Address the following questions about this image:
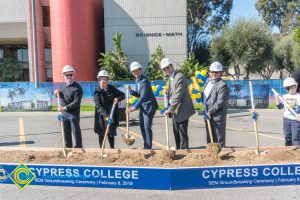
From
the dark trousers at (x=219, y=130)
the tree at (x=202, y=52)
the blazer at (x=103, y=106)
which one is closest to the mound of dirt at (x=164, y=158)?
the dark trousers at (x=219, y=130)

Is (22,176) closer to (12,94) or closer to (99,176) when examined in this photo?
(99,176)

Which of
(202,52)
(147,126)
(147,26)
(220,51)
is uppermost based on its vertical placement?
(147,26)

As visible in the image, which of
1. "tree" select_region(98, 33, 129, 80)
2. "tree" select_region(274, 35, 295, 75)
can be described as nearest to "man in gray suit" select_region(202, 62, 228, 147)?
"tree" select_region(98, 33, 129, 80)

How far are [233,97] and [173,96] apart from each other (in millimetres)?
11767

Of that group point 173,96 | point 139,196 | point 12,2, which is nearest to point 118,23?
point 12,2

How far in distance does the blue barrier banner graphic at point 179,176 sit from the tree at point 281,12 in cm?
3971

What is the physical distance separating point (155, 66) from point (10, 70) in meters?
16.4

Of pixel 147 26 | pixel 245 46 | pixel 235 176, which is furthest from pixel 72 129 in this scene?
pixel 245 46

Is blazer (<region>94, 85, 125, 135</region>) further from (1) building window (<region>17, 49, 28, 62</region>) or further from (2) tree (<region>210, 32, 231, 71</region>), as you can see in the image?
(1) building window (<region>17, 49, 28, 62</region>)

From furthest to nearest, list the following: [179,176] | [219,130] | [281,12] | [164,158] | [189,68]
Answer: [281,12]
[189,68]
[219,130]
[164,158]
[179,176]

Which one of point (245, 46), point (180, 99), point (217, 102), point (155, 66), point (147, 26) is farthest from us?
point (245, 46)

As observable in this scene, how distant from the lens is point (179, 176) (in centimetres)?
381

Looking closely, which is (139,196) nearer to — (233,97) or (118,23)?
(233,97)

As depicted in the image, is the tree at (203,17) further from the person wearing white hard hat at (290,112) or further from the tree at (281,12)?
the person wearing white hard hat at (290,112)
